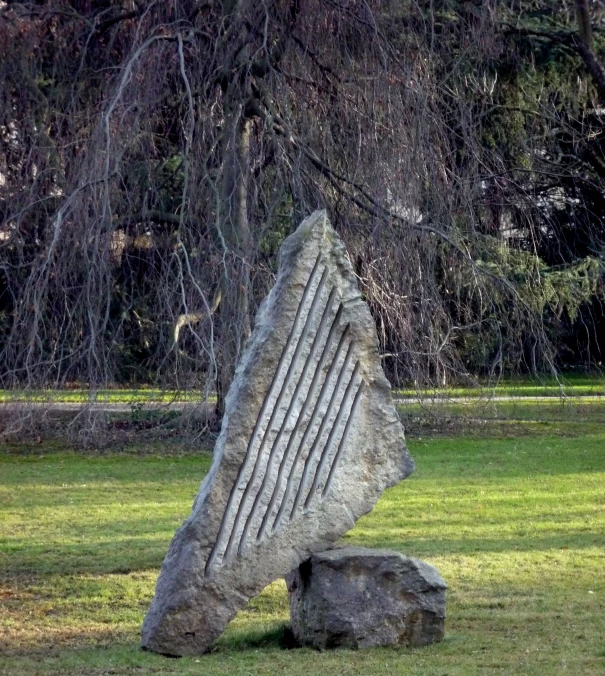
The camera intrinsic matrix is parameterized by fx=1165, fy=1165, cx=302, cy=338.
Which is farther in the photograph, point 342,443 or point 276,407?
point 342,443

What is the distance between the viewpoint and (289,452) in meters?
5.67

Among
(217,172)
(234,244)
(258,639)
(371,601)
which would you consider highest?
(217,172)

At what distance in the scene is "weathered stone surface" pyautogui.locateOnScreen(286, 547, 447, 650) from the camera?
5520 millimetres

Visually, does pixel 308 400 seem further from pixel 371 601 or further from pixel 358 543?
pixel 358 543

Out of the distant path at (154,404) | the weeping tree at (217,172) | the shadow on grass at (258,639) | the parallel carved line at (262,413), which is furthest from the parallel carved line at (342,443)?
the distant path at (154,404)

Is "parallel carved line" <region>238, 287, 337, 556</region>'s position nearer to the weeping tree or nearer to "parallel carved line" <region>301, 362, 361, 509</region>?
"parallel carved line" <region>301, 362, 361, 509</region>

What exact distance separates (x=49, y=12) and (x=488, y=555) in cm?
751

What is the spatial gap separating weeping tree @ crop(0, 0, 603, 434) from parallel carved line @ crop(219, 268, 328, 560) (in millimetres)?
3772

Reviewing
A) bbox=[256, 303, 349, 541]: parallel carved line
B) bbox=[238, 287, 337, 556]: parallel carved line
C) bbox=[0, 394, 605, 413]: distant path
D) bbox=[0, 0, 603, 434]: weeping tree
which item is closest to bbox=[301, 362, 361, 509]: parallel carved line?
bbox=[256, 303, 349, 541]: parallel carved line

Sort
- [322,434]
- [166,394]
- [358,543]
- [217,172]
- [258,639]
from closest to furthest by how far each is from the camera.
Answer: [322,434]
[258,639]
[358,543]
[217,172]
[166,394]

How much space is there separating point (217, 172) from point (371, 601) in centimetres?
620

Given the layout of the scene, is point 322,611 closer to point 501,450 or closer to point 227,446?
point 227,446

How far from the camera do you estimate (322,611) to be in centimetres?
554

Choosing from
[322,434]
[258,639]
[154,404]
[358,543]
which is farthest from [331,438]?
[154,404]
